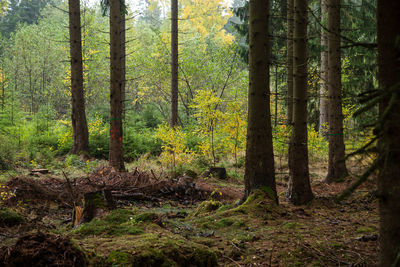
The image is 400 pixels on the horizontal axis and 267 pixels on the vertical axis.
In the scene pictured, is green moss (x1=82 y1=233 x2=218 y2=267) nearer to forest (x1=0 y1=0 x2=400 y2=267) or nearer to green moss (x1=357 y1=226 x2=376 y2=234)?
forest (x1=0 y1=0 x2=400 y2=267)

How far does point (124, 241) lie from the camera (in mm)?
3191

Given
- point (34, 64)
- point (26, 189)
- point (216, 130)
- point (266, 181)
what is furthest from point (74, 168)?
point (34, 64)

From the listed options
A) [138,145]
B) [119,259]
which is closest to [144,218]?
[119,259]

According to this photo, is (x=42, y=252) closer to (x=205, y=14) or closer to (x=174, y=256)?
(x=174, y=256)

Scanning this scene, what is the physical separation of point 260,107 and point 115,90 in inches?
204

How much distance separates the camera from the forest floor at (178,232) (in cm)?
263

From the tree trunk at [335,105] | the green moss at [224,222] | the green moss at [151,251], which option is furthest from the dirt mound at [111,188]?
the tree trunk at [335,105]

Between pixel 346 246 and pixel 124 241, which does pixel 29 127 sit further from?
pixel 346 246

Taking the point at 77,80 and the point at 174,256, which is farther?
the point at 77,80

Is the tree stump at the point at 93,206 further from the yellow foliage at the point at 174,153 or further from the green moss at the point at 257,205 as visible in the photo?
the yellow foliage at the point at 174,153

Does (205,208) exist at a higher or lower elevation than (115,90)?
lower

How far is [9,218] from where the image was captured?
171 inches

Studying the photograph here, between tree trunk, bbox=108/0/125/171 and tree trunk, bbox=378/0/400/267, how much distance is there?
820 cm

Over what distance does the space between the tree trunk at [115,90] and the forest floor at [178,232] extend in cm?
199
